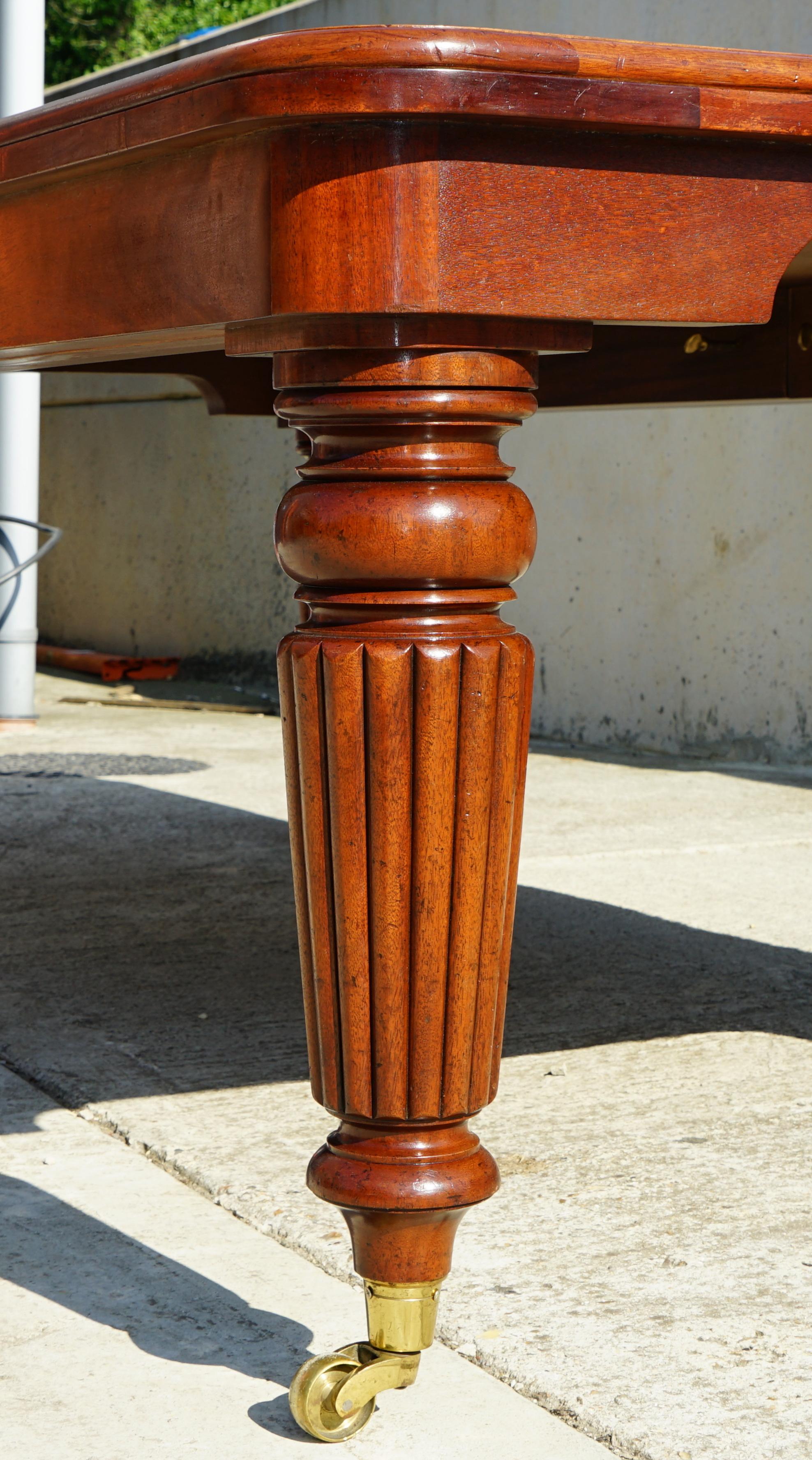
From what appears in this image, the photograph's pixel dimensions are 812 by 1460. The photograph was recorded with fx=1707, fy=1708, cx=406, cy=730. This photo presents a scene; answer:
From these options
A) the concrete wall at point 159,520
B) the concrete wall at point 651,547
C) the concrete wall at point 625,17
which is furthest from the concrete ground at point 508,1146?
the concrete wall at point 159,520

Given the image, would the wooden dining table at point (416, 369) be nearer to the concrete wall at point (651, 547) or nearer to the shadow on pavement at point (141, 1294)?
the shadow on pavement at point (141, 1294)

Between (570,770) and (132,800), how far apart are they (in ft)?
5.55

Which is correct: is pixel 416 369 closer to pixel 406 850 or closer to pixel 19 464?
pixel 406 850

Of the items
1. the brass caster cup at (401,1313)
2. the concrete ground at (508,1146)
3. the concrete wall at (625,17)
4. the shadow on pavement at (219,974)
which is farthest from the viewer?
the concrete wall at (625,17)

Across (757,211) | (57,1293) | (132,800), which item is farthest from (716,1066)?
(132,800)

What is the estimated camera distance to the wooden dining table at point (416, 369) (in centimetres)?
126

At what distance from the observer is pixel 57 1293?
1.75 metres

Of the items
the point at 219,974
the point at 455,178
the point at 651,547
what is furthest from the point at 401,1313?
the point at 651,547

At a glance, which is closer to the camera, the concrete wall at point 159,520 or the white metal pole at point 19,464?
the white metal pole at point 19,464

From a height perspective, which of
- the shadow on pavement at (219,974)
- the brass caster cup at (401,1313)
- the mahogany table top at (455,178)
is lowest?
the shadow on pavement at (219,974)

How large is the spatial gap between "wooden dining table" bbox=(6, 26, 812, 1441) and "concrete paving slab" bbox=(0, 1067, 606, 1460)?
8cm

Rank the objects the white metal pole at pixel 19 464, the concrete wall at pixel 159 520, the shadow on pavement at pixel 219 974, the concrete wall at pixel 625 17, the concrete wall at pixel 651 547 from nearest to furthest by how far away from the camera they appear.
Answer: the shadow on pavement at pixel 219 974, the concrete wall at pixel 625 17, the concrete wall at pixel 651 547, the white metal pole at pixel 19 464, the concrete wall at pixel 159 520

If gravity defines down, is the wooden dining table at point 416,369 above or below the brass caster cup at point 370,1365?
above

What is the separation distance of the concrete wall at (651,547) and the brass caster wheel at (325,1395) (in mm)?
4034
